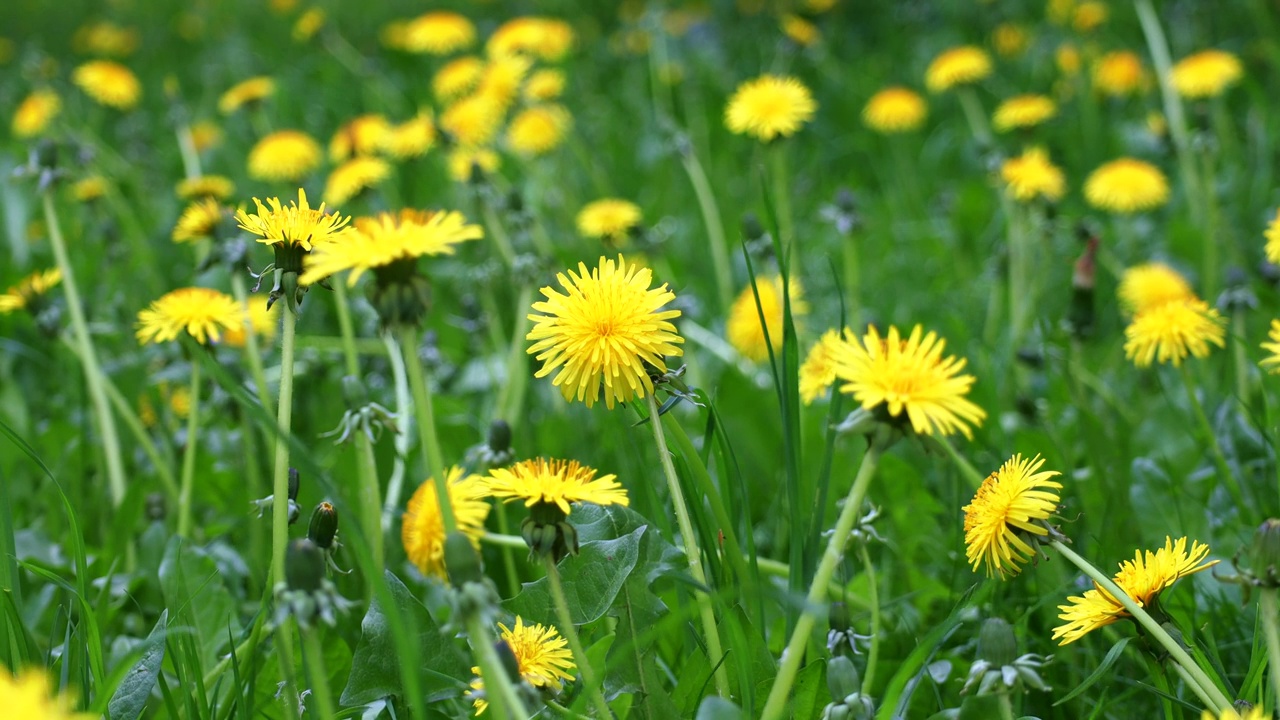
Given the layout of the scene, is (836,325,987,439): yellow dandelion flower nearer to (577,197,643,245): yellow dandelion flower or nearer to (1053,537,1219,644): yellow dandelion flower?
(1053,537,1219,644): yellow dandelion flower

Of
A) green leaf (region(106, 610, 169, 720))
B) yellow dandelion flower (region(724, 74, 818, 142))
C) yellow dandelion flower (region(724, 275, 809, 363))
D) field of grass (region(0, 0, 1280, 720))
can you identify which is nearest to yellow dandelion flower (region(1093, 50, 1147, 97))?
field of grass (region(0, 0, 1280, 720))

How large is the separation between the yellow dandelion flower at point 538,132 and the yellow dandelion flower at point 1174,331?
6.23 feet

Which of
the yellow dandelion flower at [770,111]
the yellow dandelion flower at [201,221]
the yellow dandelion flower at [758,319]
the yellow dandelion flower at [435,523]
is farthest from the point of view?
the yellow dandelion flower at [770,111]

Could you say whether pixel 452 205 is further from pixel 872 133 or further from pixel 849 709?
pixel 849 709

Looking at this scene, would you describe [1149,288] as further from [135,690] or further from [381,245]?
[135,690]

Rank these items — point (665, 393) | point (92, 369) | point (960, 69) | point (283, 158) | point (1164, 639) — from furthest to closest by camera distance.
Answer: point (960, 69) → point (283, 158) → point (92, 369) → point (665, 393) → point (1164, 639)

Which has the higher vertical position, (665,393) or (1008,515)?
(665,393)

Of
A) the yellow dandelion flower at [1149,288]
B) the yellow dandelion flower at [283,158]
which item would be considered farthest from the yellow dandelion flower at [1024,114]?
the yellow dandelion flower at [283,158]

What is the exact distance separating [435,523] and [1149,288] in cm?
168

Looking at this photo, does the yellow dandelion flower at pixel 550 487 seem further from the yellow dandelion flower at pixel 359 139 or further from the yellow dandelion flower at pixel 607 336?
the yellow dandelion flower at pixel 359 139

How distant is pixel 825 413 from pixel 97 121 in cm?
379

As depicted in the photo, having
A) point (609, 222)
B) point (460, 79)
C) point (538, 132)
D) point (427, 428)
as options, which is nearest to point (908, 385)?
point (427, 428)

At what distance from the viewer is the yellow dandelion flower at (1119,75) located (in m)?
3.91

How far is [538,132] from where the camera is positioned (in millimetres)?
3232
